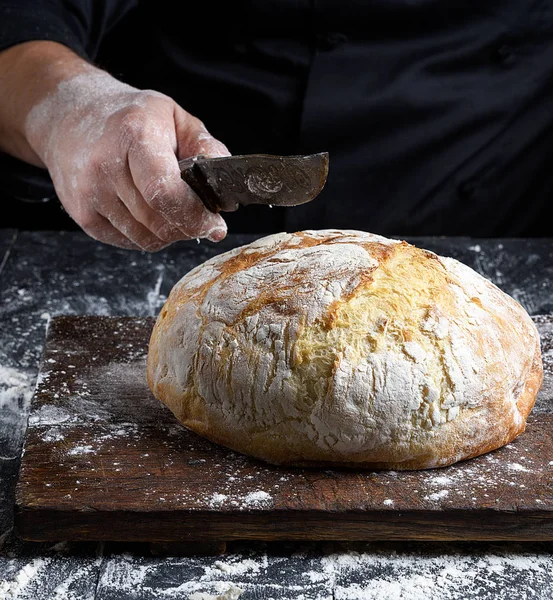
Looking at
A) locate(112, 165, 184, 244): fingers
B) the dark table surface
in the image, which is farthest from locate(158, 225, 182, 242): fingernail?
the dark table surface

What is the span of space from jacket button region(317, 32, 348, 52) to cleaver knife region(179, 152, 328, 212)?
91 cm

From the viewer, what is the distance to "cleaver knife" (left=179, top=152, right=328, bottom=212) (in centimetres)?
149

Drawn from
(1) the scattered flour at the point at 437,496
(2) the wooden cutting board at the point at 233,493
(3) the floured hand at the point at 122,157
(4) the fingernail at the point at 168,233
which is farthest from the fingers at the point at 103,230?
(1) the scattered flour at the point at 437,496

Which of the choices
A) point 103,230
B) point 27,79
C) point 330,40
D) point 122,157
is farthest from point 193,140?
point 330,40

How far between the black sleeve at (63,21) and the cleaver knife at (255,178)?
0.82 metres

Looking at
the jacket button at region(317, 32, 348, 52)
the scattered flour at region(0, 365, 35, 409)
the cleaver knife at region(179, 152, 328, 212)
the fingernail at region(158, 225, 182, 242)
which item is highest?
the jacket button at region(317, 32, 348, 52)

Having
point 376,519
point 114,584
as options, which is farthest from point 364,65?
point 114,584

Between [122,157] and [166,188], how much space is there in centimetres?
15

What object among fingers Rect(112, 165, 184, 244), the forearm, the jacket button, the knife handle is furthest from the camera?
the jacket button

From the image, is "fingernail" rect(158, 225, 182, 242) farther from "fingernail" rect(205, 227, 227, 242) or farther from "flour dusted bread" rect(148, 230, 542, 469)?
"flour dusted bread" rect(148, 230, 542, 469)

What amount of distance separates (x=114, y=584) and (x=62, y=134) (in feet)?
3.48

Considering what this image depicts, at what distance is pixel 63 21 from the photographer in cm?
238

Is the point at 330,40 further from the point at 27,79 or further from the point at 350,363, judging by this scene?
the point at 350,363

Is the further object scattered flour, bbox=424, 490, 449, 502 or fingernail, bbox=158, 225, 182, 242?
fingernail, bbox=158, 225, 182, 242
